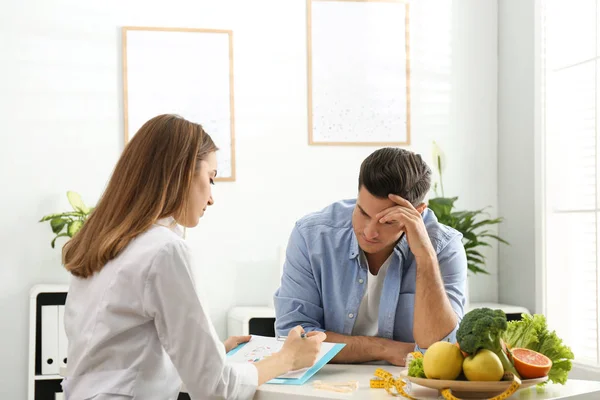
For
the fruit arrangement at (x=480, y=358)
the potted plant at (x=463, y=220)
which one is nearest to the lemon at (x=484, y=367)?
the fruit arrangement at (x=480, y=358)

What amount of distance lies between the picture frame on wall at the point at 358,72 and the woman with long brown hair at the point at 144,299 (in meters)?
2.45

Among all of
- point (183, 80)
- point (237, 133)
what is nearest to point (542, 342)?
point (237, 133)

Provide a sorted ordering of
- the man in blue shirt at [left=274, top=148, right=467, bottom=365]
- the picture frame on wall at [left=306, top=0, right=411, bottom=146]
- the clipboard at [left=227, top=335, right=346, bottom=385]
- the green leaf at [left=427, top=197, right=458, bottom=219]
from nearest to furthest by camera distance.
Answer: the clipboard at [left=227, top=335, right=346, bottom=385]
the man in blue shirt at [left=274, top=148, right=467, bottom=365]
the green leaf at [left=427, top=197, right=458, bottom=219]
the picture frame on wall at [left=306, top=0, right=411, bottom=146]

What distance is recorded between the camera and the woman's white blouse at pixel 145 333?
1.65m

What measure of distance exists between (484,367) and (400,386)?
0.20 metres

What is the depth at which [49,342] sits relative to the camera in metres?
3.72

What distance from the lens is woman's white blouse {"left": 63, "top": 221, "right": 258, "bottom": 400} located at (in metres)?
1.65

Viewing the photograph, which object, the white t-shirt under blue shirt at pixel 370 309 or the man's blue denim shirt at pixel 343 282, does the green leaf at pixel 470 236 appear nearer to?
the man's blue denim shirt at pixel 343 282

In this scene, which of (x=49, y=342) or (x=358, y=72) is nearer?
(x=49, y=342)

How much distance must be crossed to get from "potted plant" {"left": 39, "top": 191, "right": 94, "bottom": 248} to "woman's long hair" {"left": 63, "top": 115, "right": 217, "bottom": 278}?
78.0 inches

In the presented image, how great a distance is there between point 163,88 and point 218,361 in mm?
2593

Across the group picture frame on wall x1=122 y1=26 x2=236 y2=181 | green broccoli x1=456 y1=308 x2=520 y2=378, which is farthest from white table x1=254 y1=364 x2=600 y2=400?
picture frame on wall x1=122 y1=26 x2=236 y2=181

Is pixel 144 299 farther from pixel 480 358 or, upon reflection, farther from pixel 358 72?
pixel 358 72

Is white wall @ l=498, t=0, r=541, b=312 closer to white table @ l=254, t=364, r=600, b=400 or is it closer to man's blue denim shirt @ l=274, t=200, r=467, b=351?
man's blue denim shirt @ l=274, t=200, r=467, b=351
